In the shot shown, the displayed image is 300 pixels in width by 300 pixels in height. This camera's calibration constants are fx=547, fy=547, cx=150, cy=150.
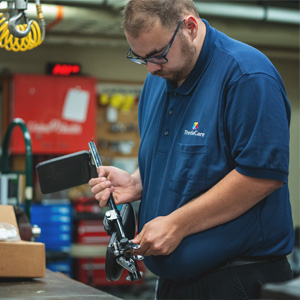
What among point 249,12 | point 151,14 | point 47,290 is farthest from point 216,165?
point 249,12

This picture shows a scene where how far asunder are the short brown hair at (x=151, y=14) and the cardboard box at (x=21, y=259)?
32.6 inches

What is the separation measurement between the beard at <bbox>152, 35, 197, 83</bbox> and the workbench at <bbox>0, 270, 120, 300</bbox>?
0.64 meters

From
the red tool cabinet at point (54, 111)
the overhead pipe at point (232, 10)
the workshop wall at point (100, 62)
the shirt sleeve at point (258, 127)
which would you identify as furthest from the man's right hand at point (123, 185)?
the workshop wall at point (100, 62)

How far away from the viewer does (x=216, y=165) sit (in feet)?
4.55

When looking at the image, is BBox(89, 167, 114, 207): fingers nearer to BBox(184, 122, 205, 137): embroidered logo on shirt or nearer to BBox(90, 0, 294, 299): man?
BBox(90, 0, 294, 299): man

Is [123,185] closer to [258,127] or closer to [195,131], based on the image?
[195,131]

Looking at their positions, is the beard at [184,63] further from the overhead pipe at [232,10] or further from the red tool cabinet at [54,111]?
the red tool cabinet at [54,111]

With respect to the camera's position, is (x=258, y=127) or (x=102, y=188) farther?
(x=102, y=188)

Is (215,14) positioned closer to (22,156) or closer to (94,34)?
(94,34)

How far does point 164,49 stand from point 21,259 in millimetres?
865

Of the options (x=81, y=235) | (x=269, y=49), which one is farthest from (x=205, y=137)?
(x=269, y=49)

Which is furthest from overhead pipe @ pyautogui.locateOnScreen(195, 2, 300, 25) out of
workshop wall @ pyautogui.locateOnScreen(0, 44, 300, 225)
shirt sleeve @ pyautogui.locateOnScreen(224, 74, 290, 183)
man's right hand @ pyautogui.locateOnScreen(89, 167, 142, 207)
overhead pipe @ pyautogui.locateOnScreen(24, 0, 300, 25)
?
shirt sleeve @ pyautogui.locateOnScreen(224, 74, 290, 183)

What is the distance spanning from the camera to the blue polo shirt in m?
1.32

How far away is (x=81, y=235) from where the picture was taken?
18.8ft
